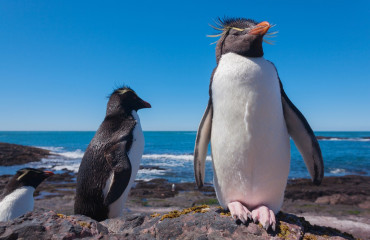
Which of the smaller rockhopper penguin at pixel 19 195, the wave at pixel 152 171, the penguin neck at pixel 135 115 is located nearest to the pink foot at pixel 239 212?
the penguin neck at pixel 135 115

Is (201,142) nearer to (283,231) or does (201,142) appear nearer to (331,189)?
(283,231)

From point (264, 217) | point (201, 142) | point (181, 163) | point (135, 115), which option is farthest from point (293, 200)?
point (181, 163)

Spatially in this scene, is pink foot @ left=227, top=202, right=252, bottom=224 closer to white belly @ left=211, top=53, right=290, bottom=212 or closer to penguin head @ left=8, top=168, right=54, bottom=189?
white belly @ left=211, top=53, right=290, bottom=212

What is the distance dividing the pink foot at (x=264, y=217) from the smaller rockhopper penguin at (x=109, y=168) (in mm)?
2048

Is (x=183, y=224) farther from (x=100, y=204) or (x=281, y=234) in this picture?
(x=100, y=204)

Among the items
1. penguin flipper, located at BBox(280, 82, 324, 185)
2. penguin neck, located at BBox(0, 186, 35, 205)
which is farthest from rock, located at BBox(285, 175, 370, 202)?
penguin neck, located at BBox(0, 186, 35, 205)

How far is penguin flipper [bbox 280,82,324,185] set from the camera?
280cm

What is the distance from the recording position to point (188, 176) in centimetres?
1920

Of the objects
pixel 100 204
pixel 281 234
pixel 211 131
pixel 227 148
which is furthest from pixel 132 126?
pixel 281 234

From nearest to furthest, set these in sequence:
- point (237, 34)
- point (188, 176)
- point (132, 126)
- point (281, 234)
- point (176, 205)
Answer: point (281, 234) → point (237, 34) → point (132, 126) → point (176, 205) → point (188, 176)

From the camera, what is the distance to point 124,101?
180 inches

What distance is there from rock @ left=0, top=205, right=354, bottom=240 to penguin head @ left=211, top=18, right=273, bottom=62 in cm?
162

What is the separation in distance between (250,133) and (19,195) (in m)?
4.64

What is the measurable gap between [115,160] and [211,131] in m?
1.70
